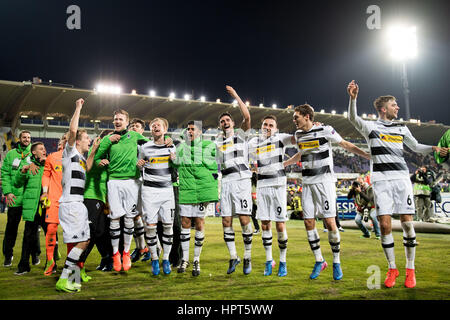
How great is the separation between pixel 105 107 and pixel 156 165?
2695cm

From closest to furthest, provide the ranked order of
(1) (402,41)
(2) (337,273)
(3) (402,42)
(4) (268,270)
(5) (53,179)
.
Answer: (2) (337,273) → (4) (268,270) → (5) (53,179) → (1) (402,41) → (3) (402,42)

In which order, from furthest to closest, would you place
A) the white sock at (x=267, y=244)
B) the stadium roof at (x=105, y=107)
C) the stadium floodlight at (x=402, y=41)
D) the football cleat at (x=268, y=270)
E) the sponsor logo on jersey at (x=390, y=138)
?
1. the stadium floodlight at (x=402, y=41)
2. the stadium roof at (x=105, y=107)
3. the white sock at (x=267, y=244)
4. the football cleat at (x=268, y=270)
5. the sponsor logo on jersey at (x=390, y=138)

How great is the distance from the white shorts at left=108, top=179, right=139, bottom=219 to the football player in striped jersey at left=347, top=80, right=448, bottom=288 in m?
3.48

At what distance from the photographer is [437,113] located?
69125 mm

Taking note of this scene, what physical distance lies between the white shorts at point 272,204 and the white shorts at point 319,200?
39 centimetres

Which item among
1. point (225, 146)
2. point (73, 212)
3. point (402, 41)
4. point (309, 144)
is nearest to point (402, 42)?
point (402, 41)

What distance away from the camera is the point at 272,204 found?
4.93 meters

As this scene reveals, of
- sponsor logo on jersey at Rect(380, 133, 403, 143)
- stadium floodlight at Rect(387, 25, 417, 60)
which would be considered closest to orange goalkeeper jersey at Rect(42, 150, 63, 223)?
sponsor logo on jersey at Rect(380, 133, 403, 143)

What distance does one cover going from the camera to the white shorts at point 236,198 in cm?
497

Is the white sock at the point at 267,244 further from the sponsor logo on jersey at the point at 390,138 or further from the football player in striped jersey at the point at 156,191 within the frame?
the sponsor logo on jersey at the point at 390,138

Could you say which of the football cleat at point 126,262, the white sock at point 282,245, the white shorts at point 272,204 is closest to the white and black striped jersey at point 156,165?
the football cleat at point 126,262

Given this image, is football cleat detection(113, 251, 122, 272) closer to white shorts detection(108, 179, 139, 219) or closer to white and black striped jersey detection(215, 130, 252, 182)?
white shorts detection(108, 179, 139, 219)

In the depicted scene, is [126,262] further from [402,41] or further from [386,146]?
[402,41]

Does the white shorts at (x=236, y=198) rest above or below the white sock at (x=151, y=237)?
above
